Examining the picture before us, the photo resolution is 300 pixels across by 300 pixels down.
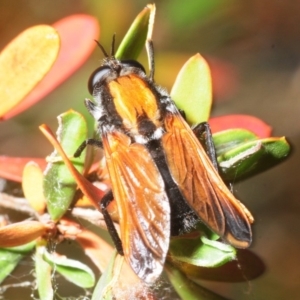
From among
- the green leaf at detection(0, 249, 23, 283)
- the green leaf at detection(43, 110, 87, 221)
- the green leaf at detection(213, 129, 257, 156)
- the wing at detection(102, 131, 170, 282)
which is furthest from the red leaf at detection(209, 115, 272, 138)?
the green leaf at detection(0, 249, 23, 283)

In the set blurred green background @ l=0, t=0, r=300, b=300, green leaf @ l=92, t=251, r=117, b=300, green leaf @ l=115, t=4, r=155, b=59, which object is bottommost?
blurred green background @ l=0, t=0, r=300, b=300

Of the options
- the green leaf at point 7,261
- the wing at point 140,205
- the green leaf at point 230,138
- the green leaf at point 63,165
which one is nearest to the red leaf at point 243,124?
the green leaf at point 230,138

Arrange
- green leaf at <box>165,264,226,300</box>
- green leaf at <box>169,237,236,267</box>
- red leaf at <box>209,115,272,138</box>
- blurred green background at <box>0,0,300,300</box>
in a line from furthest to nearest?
blurred green background at <box>0,0,300,300</box> → red leaf at <box>209,115,272,138</box> → green leaf at <box>165,264,226,300</box> → green leaf at <box>169,237,236,267</box>

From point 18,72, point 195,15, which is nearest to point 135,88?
point 18,72

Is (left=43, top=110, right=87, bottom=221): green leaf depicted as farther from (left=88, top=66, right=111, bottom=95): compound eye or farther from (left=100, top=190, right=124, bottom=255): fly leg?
(left=88, top=66, right=111, bottom=95): compound eye

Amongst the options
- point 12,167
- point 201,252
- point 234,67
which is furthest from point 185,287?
point 234,67

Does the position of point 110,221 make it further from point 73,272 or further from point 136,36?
point 136,36

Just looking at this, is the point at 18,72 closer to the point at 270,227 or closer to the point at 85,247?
the point at 85,247
